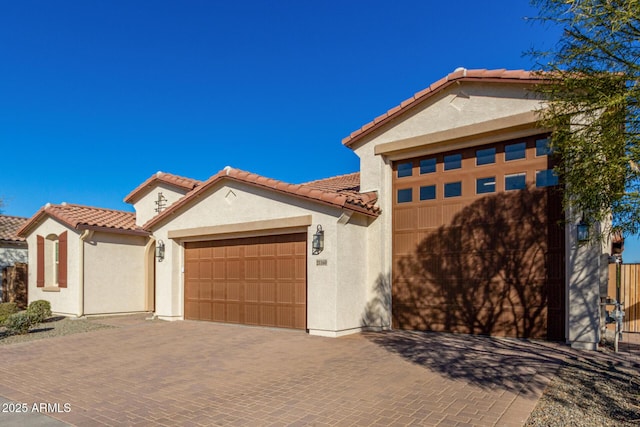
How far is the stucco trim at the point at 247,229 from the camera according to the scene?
442 inches

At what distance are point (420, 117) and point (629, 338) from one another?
24.4 feet

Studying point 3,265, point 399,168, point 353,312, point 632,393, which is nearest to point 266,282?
point 353,312

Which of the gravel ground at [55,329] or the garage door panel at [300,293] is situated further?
the garage door panel at [300,293]

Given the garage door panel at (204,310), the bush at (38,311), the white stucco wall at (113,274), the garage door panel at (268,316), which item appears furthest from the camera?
the white stucco wall at (113,274)

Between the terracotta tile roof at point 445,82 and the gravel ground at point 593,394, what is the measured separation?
5688 millimetres

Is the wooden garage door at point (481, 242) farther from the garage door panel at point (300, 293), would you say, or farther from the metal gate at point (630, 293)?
the metal gate at point (630, 293)

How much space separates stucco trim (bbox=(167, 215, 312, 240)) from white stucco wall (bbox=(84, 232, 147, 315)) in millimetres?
3019

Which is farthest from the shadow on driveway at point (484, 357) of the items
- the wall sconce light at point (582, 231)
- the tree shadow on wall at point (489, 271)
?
the wall sconce light at point (582, 231)

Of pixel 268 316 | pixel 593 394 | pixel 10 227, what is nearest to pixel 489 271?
pixel 593 394

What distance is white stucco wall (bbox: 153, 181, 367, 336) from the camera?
10539 mm

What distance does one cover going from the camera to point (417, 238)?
1135cm

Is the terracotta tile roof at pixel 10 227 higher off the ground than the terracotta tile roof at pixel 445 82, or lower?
lower

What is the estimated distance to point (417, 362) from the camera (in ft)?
25.1

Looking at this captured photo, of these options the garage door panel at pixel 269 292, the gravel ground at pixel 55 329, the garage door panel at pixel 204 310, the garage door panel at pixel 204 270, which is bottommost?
the gravel ground at pixel 55 329
